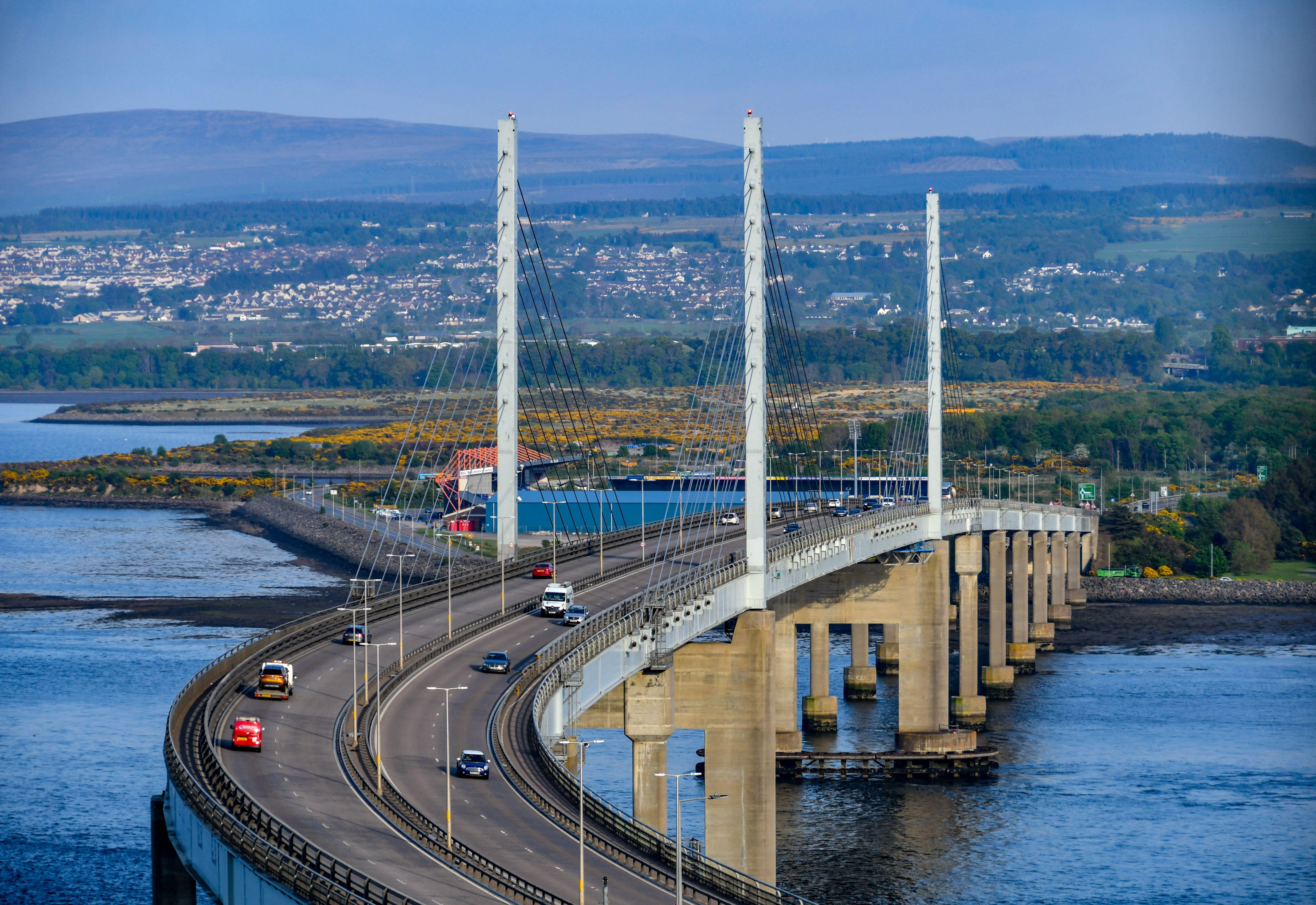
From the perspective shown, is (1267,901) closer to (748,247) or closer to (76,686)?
(748,247)

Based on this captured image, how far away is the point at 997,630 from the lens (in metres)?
119

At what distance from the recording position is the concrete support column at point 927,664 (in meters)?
92.8

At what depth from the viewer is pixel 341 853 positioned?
41500 millimetres

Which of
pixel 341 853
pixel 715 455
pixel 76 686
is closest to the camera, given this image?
pixel 341 853

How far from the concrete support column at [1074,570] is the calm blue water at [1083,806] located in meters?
41.6

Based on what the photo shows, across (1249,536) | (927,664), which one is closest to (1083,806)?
(927,664)

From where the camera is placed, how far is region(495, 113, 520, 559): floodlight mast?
79875 mm

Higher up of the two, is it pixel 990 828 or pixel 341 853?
pixel 341 853

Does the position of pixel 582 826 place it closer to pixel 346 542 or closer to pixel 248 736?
pixel 248 736

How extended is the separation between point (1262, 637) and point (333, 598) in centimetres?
6494

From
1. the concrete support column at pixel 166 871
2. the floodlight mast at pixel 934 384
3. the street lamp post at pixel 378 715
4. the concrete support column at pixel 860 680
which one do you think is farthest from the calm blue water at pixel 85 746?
the floodlight mast at pixel 934 384

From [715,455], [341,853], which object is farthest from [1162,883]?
[341,853]

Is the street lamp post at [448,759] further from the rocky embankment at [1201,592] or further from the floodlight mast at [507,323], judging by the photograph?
the rocky embankment at [1201,592]

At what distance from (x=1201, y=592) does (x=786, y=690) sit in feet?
245
